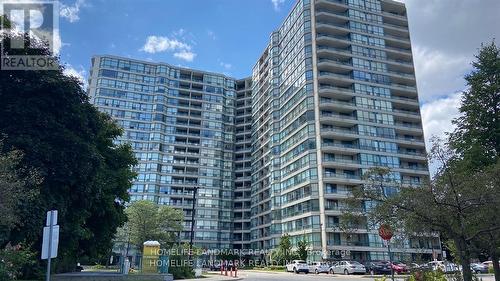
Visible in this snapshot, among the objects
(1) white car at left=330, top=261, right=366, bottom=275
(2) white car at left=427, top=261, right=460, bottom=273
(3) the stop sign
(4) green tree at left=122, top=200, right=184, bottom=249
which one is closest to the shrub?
(3) the stop sign

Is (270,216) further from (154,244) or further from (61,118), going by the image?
(61,118)

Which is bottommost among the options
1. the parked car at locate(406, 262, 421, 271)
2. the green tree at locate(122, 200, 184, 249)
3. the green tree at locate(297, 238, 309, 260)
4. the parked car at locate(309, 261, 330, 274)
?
→ the parked car at locate(309, 261, 330, 274)

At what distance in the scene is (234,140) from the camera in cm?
11931

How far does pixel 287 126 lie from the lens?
279 ft

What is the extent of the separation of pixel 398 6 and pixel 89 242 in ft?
276

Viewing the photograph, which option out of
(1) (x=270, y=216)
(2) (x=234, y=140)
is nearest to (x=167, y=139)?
(2) (x=234, y=140)

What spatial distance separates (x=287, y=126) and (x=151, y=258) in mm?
59622

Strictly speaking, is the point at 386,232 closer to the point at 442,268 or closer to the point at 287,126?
the point at 442,268

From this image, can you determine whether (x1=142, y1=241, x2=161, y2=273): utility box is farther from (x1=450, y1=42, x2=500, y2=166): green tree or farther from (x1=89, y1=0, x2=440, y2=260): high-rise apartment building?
(x1=89, y1=0, x2=440, y2=260): high-rise apartment building

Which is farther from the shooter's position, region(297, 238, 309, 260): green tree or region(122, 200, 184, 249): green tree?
region(122, 200, 184, 249): green tree

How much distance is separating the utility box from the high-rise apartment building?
3014cm

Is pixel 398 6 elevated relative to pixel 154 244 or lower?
elevated

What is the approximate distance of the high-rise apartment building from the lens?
7156 cm

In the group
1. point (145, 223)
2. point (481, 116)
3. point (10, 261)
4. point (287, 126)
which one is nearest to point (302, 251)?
point (145, 223)
